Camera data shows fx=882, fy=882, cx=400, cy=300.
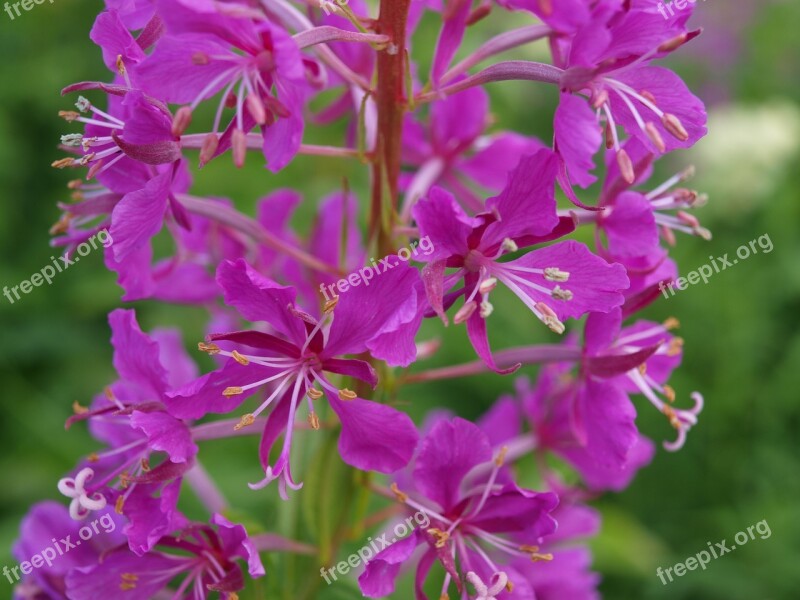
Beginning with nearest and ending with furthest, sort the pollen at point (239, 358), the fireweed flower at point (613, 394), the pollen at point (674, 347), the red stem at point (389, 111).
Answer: the pollen at point (239, 358), the red stem at point (389, 111), the fireweed flower at point (613, 394), the pollen at point (674, 347)

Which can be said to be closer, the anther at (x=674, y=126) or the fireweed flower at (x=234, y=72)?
the fireweed flower at (x=234, y=72)

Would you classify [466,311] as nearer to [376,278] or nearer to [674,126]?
[376,278]

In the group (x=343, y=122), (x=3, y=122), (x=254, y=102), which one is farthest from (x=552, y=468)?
(x=3, y=122)

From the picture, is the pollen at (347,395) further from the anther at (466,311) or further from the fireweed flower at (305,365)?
the anther at (466,311)

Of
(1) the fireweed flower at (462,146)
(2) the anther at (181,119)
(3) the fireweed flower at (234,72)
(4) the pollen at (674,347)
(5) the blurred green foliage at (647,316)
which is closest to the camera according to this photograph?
(3) the fireweed flower at (234,72)

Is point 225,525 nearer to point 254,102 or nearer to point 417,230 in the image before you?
point 417,230

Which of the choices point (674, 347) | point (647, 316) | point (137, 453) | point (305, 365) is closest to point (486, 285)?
point (305, 365)

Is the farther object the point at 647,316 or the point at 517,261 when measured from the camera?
the point at 647,316

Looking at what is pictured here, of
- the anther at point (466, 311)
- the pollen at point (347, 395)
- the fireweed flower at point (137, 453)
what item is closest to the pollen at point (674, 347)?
the anther at point (466, 311)
